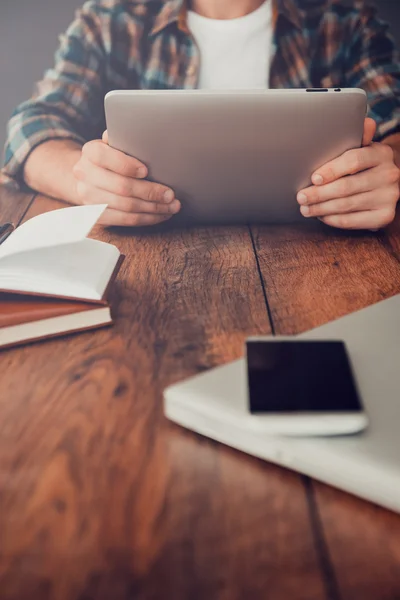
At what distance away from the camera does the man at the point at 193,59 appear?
4.84 feet

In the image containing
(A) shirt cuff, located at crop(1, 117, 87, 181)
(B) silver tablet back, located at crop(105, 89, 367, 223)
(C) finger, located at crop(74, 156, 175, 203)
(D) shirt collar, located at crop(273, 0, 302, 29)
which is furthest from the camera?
(D) shirt collar, located at crop(273, 0, 302, 29)

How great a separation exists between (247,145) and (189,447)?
579 mm

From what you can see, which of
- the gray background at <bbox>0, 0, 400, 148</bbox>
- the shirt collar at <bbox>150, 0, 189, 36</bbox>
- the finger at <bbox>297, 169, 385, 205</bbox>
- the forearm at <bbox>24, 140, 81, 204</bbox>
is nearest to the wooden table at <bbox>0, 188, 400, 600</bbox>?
the finger at <bbox>297, 169, 385, 205</bbox>

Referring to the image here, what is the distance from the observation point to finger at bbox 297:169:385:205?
1.04 metres

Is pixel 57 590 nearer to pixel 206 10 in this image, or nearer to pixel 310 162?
pixel 310 162

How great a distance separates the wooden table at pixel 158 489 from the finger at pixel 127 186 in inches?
9.8

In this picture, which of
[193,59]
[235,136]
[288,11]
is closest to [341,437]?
[235,136]

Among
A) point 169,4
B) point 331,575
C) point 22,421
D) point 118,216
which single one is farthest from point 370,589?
point 169,4

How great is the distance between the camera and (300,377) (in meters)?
0.53

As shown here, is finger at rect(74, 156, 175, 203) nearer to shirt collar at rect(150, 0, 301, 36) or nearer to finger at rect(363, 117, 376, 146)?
Answer: finger at rect(363, 117, 376, 146)

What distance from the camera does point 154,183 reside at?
105cm

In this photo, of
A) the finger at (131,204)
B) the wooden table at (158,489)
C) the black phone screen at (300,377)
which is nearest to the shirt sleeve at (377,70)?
the finger at (131,204)

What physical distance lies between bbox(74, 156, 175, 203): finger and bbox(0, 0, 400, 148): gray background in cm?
131

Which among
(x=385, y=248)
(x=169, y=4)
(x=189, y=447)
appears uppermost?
(x=169, y=4)
